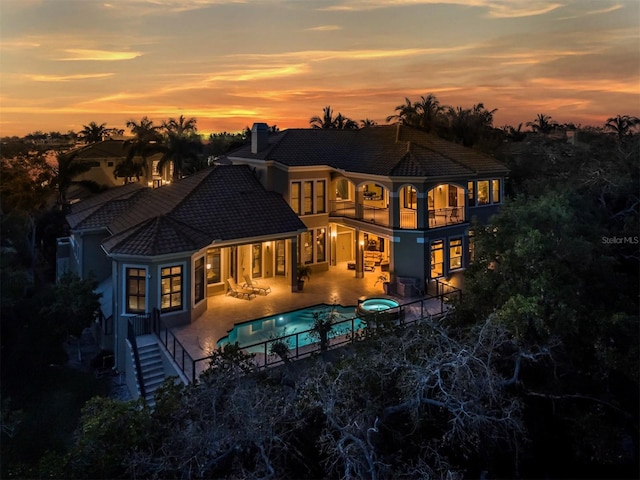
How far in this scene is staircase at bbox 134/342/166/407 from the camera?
14648 millimetres

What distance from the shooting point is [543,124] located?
50281 millimetres

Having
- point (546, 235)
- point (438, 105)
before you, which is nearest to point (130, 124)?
point (438, 105)

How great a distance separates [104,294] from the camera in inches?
826

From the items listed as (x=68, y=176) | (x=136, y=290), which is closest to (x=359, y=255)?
(x=136, y=290)

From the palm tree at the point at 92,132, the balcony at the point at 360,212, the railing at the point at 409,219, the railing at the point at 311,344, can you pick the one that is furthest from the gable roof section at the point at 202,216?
the palm tree at the point at 92,132

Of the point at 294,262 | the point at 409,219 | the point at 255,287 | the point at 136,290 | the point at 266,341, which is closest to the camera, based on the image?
the point at 266,341

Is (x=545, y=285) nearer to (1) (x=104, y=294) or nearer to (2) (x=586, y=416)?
(2) (x=586, y=416)

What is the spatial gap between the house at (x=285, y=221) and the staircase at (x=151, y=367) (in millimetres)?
1534

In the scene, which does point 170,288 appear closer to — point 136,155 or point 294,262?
point 294,262

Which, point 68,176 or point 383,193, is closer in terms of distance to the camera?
point 383,193

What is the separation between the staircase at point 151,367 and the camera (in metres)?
14.6

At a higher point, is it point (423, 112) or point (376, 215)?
point (423, 112)

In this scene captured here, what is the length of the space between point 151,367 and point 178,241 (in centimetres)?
482

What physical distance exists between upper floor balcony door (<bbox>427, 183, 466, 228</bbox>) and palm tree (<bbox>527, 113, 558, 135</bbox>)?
2904cm
